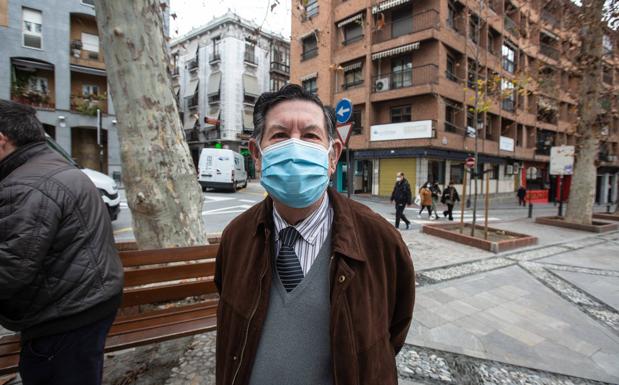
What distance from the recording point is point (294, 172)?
56.6 inches

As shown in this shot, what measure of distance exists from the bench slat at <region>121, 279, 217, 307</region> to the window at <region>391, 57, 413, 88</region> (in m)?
19.4

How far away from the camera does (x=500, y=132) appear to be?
2355 centimetres

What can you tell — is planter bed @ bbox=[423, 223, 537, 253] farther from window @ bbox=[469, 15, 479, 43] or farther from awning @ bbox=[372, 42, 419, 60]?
window @ bbox=[469, 15, 479, 43]

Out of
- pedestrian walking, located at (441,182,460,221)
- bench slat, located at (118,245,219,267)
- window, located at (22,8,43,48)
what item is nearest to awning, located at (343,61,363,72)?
pedestrian walking, located at (441,182,460,221)

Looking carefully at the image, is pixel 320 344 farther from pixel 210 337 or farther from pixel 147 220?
pixel 147 220

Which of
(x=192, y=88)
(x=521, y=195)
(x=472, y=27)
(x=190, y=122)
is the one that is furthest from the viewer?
(x=190, y=122)

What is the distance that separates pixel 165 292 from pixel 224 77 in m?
31.3

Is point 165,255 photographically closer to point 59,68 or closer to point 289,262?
point 289,262

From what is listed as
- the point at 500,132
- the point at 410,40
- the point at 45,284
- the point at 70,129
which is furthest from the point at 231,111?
the point at 45,284

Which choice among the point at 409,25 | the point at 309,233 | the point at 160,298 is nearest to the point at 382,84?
the point at 409,25

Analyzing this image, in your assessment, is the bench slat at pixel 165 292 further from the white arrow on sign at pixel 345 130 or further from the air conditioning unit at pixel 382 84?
the air conditioning unit at pixel 382 84

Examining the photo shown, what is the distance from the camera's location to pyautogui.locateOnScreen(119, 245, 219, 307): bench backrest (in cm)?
258

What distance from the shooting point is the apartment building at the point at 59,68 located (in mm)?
16922

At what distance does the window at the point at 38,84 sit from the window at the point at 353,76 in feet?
64.9
